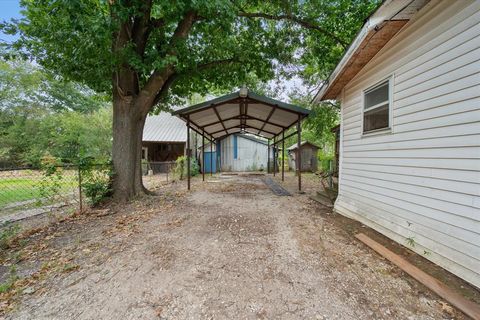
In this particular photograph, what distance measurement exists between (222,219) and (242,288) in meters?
2.23

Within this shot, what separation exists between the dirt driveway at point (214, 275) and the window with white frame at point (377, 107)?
6.89 ft

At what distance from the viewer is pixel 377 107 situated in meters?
3.65

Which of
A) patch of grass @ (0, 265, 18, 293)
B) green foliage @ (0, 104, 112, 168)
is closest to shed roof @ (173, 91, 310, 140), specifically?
patch of grass @ (0, 265, 18, 293)

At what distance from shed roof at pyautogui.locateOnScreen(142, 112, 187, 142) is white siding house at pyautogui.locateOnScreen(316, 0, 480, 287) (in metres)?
13.4

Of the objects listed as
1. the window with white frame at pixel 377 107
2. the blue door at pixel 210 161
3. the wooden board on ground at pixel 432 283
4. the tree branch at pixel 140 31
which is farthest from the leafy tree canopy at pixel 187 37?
the blue door at pixel 210 161

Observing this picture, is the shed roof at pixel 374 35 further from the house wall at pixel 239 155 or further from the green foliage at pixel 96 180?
the house wall at pixel 239 155

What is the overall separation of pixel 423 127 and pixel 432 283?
1921mm

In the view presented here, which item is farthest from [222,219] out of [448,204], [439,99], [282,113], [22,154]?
[22,154]

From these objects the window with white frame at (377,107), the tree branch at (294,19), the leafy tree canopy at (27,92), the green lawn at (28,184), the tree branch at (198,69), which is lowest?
the green lawn at (28,184)

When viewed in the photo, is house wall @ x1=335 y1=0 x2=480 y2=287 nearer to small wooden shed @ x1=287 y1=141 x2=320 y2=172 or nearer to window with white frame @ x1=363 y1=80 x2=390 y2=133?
window with white frame @ x1=363 y1=80 x2=390 y2=133

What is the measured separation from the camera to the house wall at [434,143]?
2.10 meters

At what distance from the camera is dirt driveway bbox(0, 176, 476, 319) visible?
1750 millimetres

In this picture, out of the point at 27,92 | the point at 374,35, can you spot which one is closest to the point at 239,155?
the point at 374,35

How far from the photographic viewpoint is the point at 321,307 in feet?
5.83
